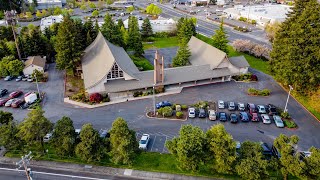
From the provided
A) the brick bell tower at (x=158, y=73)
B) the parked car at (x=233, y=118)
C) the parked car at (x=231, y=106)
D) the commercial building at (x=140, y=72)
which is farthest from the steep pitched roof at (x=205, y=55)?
the parked car at (x=233, y=118)

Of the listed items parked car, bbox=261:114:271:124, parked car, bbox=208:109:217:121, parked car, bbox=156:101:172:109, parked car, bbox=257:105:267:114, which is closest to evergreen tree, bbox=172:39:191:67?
parked car, bbox=156:101:172:109

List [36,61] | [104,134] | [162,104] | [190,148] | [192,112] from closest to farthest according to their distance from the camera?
[190,148], [104,134], [192,112], [162,104], [36,61]

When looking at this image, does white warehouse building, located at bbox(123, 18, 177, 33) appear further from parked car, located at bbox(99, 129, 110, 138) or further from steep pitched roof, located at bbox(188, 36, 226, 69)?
parked car, located at bbox(99, 129, 110, 138)

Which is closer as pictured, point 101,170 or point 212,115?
point 101,170

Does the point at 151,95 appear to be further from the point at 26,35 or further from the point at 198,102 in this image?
the point at 26,35

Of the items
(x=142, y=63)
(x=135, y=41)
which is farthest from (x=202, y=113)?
(x=135, y=41)

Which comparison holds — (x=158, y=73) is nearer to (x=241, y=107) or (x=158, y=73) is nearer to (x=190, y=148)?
(x=241, y=107)
